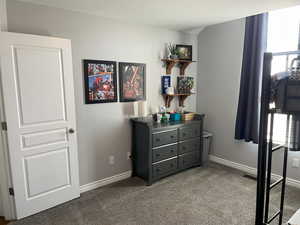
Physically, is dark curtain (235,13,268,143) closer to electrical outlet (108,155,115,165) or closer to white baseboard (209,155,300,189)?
white baseboard (209,155,300,189)

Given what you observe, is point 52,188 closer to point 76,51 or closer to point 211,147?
point 76,51

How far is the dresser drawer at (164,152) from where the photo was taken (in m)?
3.03

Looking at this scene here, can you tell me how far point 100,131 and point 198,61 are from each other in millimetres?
2340

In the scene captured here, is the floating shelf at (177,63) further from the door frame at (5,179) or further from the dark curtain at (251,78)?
the door frame at (5,179)

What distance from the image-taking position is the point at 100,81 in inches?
113

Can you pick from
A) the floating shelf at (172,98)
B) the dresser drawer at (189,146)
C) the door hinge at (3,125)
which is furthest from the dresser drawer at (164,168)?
the door hinge at (3,125)

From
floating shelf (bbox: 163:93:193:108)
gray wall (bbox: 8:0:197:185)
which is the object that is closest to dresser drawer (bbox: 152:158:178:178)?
gray wall (bbox: 8:0:197:185)

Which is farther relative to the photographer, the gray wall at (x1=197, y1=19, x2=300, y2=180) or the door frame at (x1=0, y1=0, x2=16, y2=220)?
the gray wall at (x1=197, y1=19, x2=300, y2=180)

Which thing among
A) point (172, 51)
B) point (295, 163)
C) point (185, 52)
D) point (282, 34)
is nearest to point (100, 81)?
point (172, 51)

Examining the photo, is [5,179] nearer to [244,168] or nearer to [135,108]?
[135,108]

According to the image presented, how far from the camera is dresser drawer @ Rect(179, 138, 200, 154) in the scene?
3.38 meters

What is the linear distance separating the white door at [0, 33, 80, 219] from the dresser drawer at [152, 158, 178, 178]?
1.13 m

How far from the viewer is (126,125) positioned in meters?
3.24

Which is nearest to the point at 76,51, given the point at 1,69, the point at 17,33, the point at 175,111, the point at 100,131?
the point at 17,33
